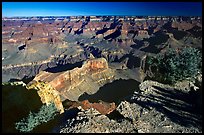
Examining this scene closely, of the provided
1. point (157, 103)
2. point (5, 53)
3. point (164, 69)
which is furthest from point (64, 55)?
point (157, 103)

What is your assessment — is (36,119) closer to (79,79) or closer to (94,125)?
(94,125)

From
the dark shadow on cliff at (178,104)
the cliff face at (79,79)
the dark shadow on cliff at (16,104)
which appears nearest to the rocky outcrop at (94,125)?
the dark shadow on cliff at (178,104)

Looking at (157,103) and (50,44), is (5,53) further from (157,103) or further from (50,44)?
(157,103)

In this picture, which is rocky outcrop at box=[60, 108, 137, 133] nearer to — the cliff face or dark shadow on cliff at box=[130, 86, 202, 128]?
dark shadow on cliff at box=[130, 86, 202, 128]

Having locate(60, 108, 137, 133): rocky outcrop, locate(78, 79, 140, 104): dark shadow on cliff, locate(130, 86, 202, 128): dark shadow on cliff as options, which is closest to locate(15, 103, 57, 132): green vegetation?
locate(60, 108, 137, 133): rocky outcrop

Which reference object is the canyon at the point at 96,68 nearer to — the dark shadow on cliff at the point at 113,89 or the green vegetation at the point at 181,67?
the dark shadow on cliff at the point at 113,89

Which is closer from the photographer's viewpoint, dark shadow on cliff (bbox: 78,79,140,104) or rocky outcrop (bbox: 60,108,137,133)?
rocky outcrop (bbox: 60,108,137,133)
